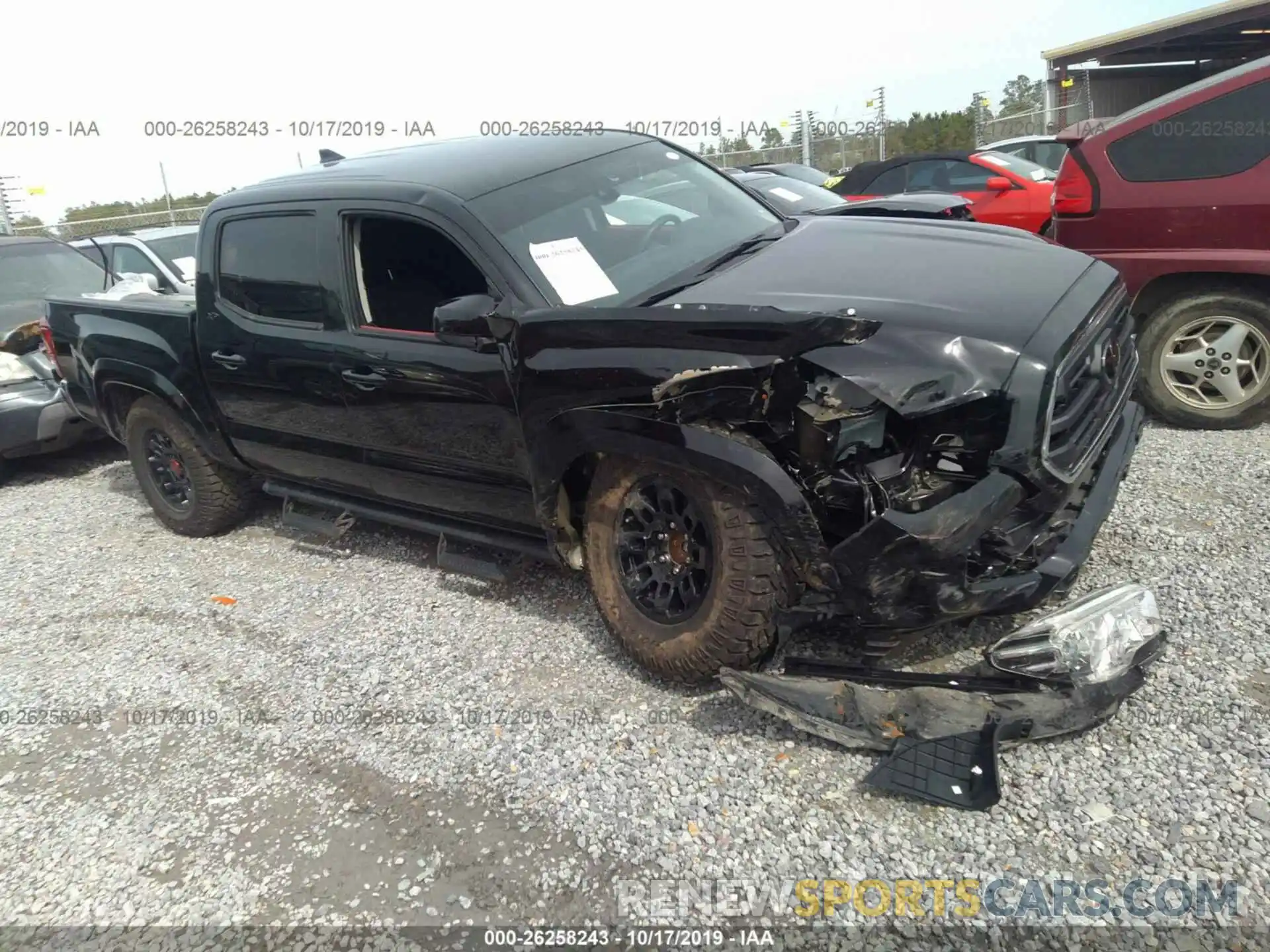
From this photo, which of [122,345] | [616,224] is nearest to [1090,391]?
[616,224]

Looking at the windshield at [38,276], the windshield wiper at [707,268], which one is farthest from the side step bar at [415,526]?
the windshield at [38,276]

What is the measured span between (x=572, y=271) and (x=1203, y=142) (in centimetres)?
350

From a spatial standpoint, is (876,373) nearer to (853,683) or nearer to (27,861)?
(853,683)

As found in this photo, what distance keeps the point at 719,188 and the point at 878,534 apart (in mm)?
2405

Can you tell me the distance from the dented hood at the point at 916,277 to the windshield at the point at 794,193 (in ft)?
11.4

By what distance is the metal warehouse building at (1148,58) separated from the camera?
18.3 metres

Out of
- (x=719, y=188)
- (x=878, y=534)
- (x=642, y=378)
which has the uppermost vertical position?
(x=719, y=188)

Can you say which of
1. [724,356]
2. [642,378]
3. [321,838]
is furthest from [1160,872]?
[321,838]

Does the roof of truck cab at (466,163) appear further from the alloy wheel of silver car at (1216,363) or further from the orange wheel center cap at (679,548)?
the alloy wheel of silver car at (1216,363)

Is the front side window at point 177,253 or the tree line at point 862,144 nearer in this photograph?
the front side window at point 177,253

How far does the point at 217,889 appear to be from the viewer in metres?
2.71

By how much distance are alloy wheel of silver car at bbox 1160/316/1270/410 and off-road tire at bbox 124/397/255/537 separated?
512 centimetres

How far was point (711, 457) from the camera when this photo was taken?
2758mm

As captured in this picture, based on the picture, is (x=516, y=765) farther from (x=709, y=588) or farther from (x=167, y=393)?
(x=167, y=393)
